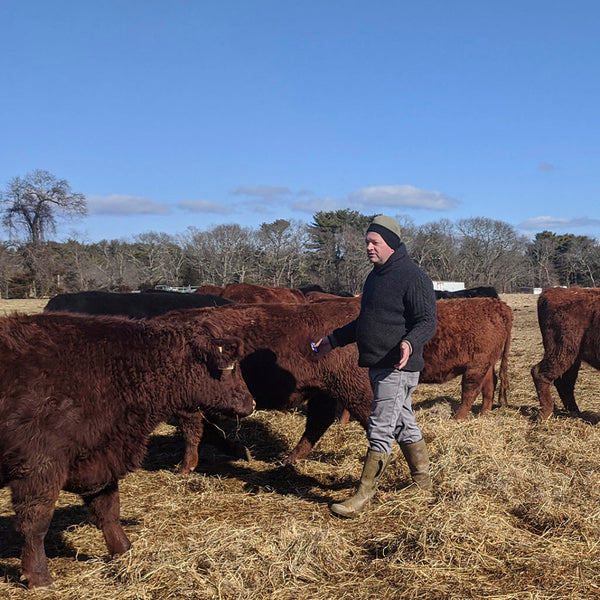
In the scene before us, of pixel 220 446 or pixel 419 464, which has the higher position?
pixel 419 464

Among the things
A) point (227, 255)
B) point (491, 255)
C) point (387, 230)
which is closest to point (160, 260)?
point (227, 255)

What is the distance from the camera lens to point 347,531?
370 cm

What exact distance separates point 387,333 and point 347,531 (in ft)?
4.36

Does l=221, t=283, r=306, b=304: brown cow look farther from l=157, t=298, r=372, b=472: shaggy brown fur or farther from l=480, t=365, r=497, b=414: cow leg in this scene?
l=157, t=298, r=372, b=472: shaggy brown fur

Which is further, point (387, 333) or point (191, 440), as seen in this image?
point (191, 440)

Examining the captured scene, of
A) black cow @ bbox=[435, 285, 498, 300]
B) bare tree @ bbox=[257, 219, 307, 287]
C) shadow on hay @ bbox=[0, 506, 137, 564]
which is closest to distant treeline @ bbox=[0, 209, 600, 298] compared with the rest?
bare tree @ bbox=[257, 219, 307, 287]

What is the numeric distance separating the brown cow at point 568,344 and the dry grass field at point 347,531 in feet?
6.02

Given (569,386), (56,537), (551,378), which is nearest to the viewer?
(56,537)

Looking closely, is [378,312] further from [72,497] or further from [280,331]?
[72,497]

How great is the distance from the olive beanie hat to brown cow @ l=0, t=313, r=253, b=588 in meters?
1.31

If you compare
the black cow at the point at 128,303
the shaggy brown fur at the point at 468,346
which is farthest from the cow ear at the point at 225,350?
the black cow at the point at 128,303

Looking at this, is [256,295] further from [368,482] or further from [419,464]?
[368,482]

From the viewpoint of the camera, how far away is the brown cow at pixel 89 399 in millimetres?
3252

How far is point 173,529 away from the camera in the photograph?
3998 millimetres
